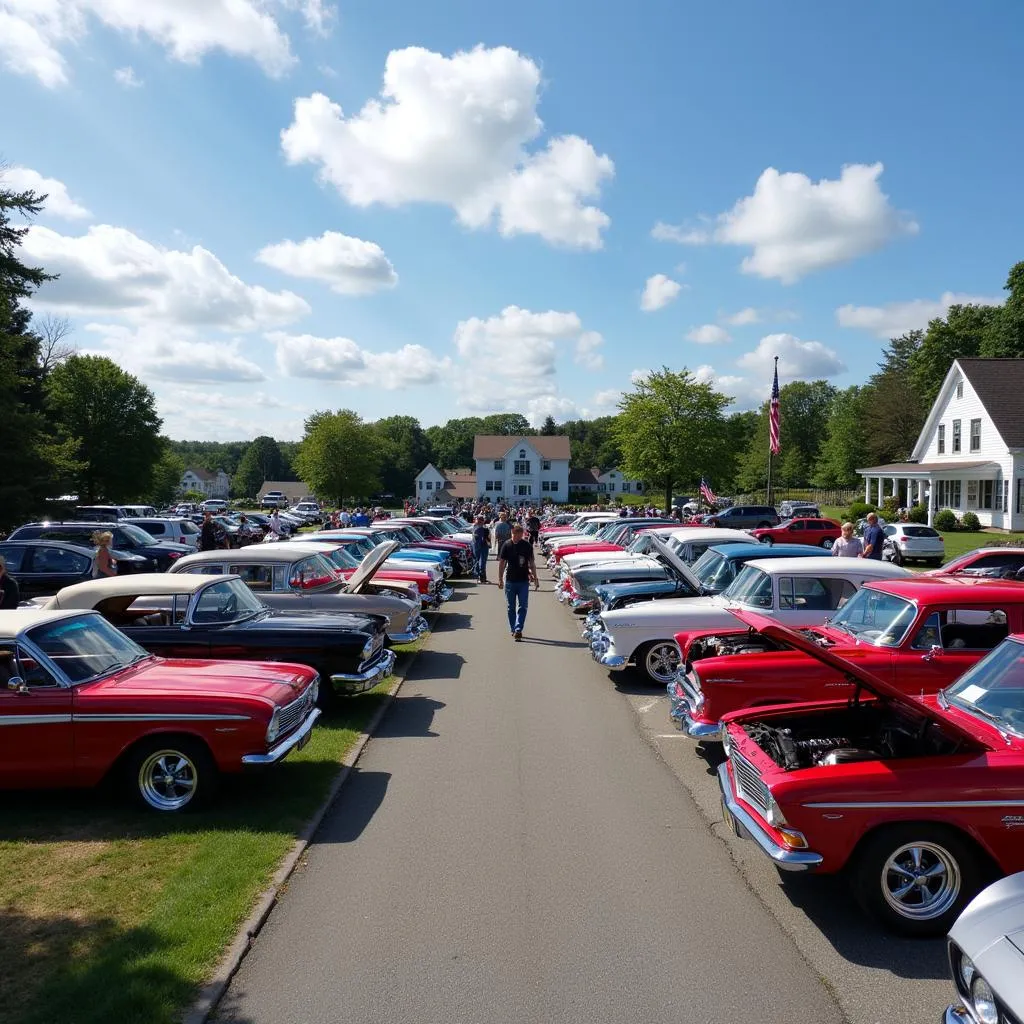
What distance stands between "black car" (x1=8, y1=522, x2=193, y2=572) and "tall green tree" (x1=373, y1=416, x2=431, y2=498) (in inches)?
3855

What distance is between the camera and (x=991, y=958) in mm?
3018

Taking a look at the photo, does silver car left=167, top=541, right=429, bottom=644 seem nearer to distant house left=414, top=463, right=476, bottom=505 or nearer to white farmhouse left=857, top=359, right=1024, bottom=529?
white farmhouse left=857, top=359, right=1024, bottom=529

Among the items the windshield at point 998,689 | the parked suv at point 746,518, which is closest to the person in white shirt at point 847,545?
the windshield at point 998,689

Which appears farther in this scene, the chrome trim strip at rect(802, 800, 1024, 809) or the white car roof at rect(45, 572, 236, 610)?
the white car roof at rect(45, 572, 236, 610)

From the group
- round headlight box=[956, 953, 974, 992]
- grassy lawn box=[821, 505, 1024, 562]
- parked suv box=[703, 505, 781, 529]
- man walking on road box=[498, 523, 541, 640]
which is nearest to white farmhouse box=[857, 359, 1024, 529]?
grassy lawn box=[821, 505, 1024, 562]

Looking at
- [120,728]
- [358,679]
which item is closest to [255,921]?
[120,728]

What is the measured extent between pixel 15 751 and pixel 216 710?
1446mm

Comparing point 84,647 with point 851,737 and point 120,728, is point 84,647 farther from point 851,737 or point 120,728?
point 851,737

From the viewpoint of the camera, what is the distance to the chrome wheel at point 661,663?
10.9 m

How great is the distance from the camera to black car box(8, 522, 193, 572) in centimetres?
2116

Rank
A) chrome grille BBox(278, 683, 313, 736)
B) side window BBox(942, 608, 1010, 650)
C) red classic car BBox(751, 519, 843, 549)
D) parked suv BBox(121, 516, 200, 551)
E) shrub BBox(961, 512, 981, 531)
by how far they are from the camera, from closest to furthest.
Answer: chrome grille BBox(278, 683, 313, 736) → side window BBox(942, 608, 1010, 650) → parked suv BBox(121, 516, 200, 551) → red classic car BBox(751, 519, 843, 549) → shrub BBox(961, 512, 981, 531)

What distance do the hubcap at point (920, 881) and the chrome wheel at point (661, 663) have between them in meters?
6.20

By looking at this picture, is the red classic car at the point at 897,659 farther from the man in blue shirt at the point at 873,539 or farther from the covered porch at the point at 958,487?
the covered porch at the point at 958,487

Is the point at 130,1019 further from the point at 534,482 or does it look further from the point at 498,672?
the point at 534,482
